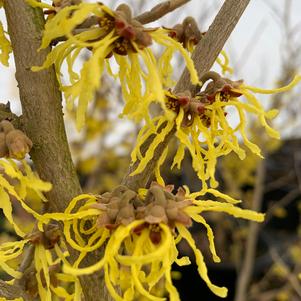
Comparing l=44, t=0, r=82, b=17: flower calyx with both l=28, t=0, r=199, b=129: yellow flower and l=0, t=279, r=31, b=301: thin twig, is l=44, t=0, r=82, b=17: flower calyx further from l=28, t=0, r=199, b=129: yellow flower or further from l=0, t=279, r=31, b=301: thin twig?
l=0, t=279, r=31, b=301: thin twig

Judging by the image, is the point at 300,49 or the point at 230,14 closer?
the point at 230,14

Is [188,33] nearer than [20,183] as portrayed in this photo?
No

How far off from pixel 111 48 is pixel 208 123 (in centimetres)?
17

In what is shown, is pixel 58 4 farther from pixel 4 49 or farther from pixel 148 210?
pixel 148 210

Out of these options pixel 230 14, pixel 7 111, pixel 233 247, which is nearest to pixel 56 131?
pixel 7 111

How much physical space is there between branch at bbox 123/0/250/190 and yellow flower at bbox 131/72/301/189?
0.04 ft

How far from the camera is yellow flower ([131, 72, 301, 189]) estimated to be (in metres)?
0.72

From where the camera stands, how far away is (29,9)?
0.71m

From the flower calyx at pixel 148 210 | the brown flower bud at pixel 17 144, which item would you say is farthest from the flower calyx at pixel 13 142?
the flower calyx at pixel 148 210

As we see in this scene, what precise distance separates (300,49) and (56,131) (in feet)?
9.42

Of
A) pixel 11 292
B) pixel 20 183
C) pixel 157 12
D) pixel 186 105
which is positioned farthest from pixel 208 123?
pixel 11 292

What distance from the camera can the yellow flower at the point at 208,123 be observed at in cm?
72

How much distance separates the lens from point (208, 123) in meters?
0.76

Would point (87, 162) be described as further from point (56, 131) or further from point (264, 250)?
point (56, 131)
